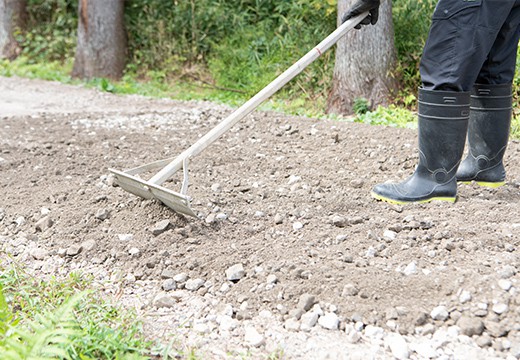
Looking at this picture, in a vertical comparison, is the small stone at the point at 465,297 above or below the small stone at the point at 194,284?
above

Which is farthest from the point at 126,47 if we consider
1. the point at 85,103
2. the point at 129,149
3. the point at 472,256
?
the point at 472,256

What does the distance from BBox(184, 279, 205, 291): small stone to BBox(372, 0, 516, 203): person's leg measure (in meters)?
1.11

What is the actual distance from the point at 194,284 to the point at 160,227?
46 cm

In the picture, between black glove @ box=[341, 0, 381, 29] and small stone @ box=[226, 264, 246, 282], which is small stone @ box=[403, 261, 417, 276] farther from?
black glove @ box=[341, 0, 381, 29]

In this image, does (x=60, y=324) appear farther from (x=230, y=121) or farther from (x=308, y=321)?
(x=230, y=121)

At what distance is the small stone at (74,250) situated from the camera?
9.44ft

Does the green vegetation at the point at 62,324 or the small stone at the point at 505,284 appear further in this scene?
the small stone at the point at 505,284

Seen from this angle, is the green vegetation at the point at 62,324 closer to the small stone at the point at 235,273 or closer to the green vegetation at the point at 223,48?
the small stone at the point at 235,273

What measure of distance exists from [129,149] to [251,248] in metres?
2.02

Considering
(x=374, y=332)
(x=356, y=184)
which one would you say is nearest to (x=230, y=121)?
(x=356, y=184)

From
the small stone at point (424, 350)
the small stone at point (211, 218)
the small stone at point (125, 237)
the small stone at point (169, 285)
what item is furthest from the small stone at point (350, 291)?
the small stone at point (125, 237)

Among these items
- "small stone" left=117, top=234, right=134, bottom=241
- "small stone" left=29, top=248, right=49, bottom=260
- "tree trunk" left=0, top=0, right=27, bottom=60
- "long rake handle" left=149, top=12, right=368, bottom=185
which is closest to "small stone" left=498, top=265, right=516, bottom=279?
"long rake handle" left=149, top=12, right=368, bottom=185

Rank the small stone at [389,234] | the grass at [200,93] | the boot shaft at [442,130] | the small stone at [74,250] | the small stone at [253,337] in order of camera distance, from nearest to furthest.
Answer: the small stone at [253,337], the small stone at [389,234], the small stone at [74,250], the boot shaft at [442,130], the grass at [200,93]

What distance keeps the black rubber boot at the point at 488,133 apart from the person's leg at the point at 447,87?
1.22ft
